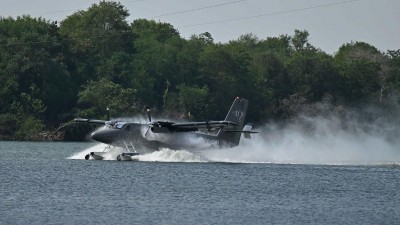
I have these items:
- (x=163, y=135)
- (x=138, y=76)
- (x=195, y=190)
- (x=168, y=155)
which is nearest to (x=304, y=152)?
(x=168, y=155)

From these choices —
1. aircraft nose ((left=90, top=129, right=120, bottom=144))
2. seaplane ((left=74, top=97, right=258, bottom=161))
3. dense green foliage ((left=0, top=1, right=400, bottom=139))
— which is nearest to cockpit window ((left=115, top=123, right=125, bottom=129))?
seaplane ((left=74, top=97, right=258, bottom=161))

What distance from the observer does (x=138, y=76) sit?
11662cm

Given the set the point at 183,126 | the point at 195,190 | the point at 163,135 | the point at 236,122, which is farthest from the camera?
the point at 236,122

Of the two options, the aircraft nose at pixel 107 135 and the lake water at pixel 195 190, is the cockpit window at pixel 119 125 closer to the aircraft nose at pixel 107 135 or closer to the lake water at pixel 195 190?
the aircraft nose at pixel 107 135

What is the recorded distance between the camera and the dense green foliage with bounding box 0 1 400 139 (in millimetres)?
108875

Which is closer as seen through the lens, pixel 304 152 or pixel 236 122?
pixel 236 122

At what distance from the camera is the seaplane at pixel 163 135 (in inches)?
2467

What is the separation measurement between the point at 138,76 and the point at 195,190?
221 ft

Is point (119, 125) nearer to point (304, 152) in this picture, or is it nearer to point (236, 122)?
point (236, 122)

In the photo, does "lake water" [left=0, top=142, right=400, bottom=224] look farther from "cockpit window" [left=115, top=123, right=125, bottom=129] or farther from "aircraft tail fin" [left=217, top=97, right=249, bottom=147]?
"cockpit window" [left=115, top=123, right=125, bottom=129]

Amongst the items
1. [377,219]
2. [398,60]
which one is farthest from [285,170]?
[398,60]

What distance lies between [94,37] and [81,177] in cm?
7178

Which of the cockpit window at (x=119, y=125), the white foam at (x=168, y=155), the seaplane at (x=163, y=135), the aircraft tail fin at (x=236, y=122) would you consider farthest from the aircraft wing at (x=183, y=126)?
the aircraft tail fin at (x=236, y=122)

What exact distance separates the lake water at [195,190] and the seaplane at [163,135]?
762 millimetres
